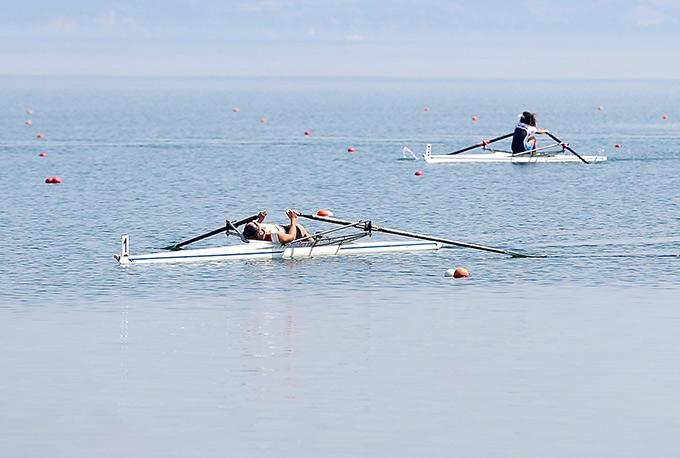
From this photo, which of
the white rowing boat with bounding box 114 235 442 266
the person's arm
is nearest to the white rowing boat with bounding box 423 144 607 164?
the white rowing boat with bounding box 114 235 442 266

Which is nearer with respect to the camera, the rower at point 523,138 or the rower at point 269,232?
the rower at point 269,232

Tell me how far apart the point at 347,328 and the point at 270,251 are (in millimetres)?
9804

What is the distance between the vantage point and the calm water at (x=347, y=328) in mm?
26438

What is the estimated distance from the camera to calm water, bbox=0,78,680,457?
26.4m

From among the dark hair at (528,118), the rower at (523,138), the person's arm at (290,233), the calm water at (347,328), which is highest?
the dark hair at (528,118)

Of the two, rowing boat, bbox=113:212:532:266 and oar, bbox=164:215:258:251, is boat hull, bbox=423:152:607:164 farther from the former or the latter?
oar, bbox=164:215:258:251

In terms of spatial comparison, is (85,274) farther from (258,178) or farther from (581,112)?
(581,112)

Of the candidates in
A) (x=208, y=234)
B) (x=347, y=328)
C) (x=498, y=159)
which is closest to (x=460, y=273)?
(x=208, y=234)

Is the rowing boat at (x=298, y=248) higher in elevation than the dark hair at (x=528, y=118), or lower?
lower

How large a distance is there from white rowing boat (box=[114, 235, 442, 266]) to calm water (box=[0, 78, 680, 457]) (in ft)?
1.49

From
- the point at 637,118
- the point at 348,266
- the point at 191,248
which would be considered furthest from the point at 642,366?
the point at 637,118

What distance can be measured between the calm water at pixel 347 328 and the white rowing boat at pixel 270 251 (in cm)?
46

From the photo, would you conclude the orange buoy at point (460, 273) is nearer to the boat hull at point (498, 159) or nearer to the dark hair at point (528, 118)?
the dark hair at point (528, 118)

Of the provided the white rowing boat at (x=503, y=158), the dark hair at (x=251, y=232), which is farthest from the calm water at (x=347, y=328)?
the white rowing boat at (x=503, y=158)
